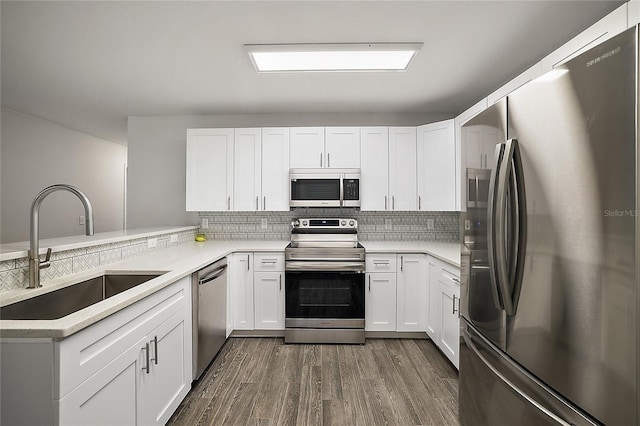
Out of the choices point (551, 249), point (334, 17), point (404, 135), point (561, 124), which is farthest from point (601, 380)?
point (404, 135)

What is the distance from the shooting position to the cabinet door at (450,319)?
235 cm

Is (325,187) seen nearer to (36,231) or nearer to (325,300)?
(325,300)

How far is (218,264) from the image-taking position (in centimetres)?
265

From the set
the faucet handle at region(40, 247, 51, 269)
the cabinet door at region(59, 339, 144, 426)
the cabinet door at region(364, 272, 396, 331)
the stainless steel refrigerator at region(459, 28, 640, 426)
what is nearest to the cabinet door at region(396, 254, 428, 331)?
the cabinet door at region(364, 272, 396, 331)

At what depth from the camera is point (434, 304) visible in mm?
2832

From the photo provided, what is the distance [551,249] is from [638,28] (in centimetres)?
61

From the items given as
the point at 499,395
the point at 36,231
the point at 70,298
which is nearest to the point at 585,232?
the point at 499,395

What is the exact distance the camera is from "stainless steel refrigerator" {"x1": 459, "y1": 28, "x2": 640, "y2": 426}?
31.0 inches

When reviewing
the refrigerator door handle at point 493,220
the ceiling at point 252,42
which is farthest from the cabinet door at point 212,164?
the refrigerator door handle at point 493,220

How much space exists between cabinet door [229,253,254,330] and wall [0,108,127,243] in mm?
3409

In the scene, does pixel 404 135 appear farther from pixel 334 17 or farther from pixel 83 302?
pixel 83 302

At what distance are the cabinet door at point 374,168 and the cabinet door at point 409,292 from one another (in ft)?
2.15

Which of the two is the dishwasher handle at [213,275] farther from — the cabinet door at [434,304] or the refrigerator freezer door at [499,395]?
the cabinet door at [434,304]

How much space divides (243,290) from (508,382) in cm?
241
